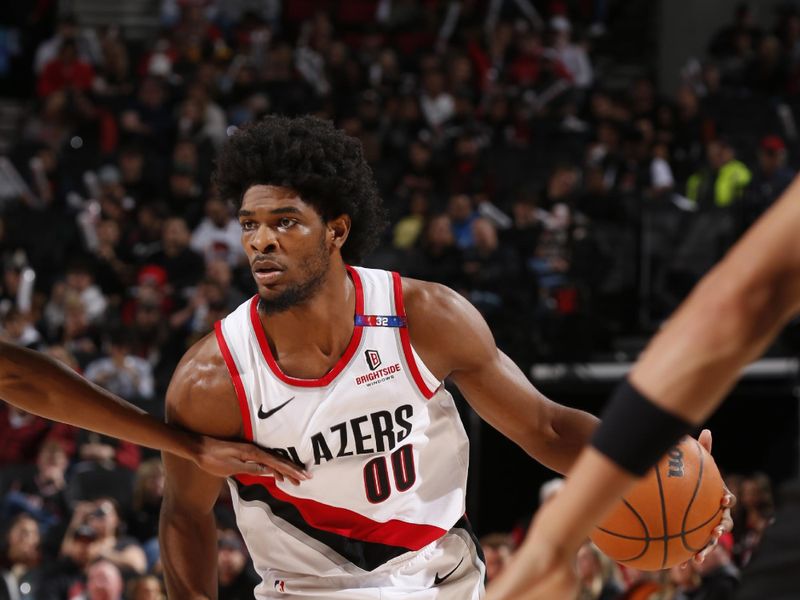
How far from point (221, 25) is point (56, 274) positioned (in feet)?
15.8

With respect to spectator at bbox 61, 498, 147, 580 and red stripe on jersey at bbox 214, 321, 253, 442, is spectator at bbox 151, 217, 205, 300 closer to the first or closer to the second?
spectator at bbox 61, 498, 147, 580

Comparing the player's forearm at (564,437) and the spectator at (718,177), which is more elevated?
the player's forearm at (564,437)

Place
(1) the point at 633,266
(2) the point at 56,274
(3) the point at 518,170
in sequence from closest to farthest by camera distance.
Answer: (1) the point at 633,266 < (2) the point at 56,274 < (3) the point at 518,170

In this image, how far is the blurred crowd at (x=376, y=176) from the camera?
347 inches

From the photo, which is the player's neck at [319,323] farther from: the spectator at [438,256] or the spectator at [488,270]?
the spectator at [438,256]

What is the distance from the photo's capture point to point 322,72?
45.3 feet

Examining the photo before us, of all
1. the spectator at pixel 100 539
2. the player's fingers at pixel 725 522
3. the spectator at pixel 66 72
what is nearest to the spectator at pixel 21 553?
the spectator at pixel 100 539

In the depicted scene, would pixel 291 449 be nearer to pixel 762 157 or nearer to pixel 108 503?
pixel 108 503

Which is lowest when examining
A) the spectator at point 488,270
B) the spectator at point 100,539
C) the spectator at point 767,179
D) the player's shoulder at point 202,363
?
the spectator at point 100,539

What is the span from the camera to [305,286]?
3.42 meters

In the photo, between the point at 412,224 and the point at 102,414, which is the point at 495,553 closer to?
the point at 412,224

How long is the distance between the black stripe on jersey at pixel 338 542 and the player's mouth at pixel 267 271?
24.1 inches

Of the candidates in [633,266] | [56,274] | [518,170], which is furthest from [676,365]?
A: [518,170]

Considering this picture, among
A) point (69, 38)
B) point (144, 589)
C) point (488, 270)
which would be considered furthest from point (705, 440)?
point (69, 38)
